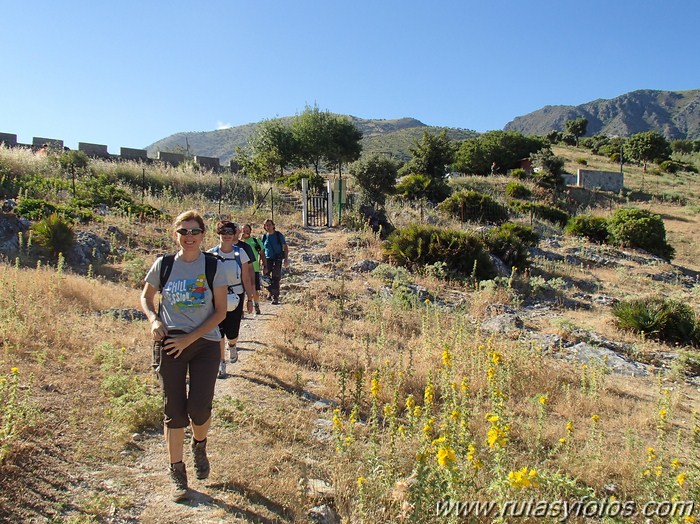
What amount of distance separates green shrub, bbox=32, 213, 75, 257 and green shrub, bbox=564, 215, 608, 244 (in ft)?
60.4

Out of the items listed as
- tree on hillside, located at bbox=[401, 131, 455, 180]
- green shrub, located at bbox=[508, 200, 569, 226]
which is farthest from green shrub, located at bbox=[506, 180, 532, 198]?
tree on hillside, located at bbox=[401, 131, 455, 180]

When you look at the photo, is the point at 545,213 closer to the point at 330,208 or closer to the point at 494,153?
the point at 330,208

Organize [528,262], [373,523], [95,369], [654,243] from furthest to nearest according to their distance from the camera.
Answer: [654,243] < [528,262] < [95,369] < [373,523]

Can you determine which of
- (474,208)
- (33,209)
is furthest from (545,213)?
(33,209)

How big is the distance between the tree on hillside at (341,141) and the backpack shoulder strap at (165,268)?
29188 millimetres

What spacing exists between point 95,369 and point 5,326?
3.88ft

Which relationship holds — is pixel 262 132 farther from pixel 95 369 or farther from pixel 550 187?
pixel 95 369

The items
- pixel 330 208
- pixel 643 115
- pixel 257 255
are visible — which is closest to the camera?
pixel 257 255

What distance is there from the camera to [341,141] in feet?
107

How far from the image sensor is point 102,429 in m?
3.68

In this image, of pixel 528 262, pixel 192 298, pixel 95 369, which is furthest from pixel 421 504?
pixel 528 262

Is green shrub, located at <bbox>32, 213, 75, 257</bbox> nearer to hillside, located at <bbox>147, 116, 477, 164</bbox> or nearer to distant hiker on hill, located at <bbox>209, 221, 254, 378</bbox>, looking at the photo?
distant hiker on hill, located at <bbox>209, 221, 254, 378</bbox>

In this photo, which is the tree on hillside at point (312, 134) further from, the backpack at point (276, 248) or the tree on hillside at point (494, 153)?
the backpack at point (276, 248)

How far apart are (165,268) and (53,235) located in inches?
334
